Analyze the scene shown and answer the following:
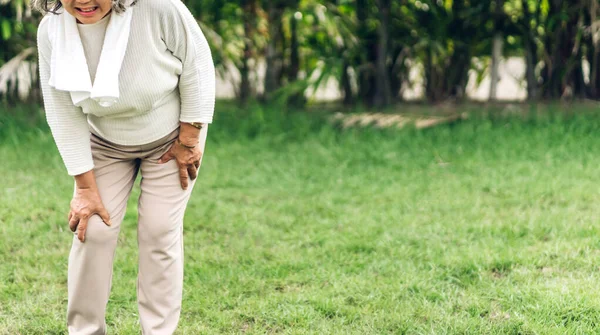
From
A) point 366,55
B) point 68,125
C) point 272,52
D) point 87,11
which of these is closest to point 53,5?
point 87,11

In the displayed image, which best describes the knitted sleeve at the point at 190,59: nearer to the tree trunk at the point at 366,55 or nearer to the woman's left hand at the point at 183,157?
the woman's left hand at the point at 183,157

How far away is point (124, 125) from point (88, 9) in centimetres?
43

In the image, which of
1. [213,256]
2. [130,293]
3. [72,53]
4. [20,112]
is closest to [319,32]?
[20,112]

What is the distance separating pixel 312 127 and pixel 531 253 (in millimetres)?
3506

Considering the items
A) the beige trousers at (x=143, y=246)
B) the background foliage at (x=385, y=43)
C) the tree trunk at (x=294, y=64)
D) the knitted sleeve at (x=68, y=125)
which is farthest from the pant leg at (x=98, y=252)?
the tree trunk at (x=294, y=64)

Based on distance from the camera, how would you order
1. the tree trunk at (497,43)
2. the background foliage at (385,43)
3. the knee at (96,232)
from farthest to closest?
the tree trunk at (497,43), the background foliage at (385,43), the knee at (96,232)

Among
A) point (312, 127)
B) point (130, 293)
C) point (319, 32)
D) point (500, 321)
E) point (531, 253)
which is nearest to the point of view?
point (500, 321)

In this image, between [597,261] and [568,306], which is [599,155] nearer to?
[597,261]

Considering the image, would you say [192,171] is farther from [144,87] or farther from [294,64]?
[294,64]

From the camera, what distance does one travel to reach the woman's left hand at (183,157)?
2756 mm

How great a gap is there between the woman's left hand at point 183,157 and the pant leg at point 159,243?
2 centimetres

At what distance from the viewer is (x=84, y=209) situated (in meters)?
2.64

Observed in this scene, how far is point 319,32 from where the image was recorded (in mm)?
7902

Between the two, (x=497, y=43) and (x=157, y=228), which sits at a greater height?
(x=497, y=43)
